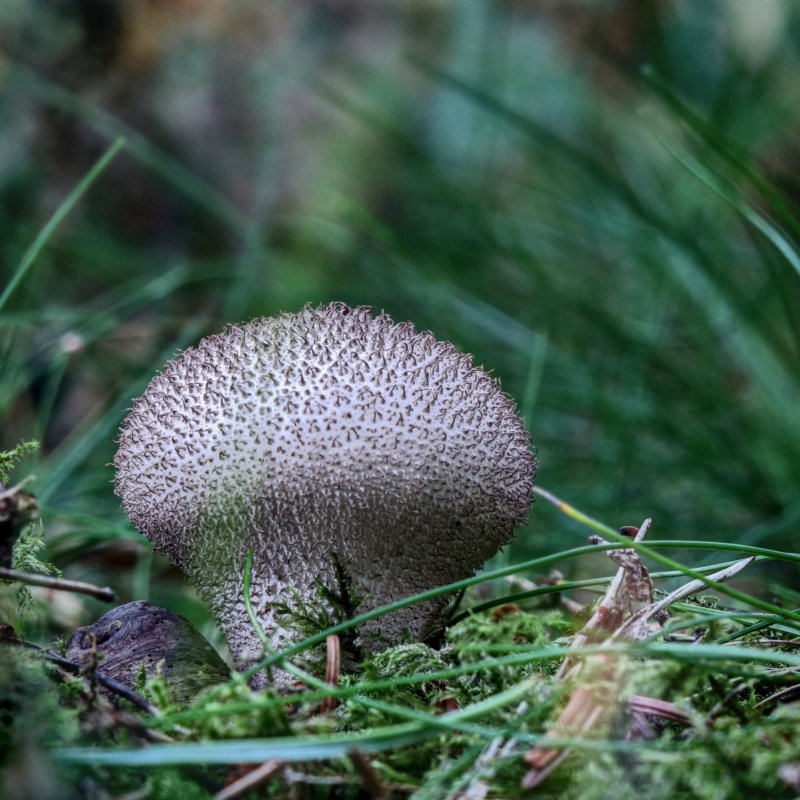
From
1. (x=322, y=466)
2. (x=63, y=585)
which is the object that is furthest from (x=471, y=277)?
(x=63, y=585)

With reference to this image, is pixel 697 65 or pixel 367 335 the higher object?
pixel 697 65

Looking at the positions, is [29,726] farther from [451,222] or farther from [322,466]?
[451,222]

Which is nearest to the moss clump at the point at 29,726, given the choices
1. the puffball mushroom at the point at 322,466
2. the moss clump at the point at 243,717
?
the moss clump at the point at 243,717

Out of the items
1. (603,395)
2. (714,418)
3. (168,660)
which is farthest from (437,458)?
(714,418)

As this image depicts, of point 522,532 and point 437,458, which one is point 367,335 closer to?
point 437,458

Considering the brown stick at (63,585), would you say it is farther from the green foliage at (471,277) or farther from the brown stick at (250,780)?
the brown stick at (250,780)

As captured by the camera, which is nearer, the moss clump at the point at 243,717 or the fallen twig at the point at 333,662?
the moss clump at the point at 243,717

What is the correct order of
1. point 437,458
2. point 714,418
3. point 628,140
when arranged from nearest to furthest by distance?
1. point 437,458
2. point 714,418
3. point 628,140
